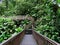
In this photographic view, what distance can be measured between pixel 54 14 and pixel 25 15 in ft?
85.6

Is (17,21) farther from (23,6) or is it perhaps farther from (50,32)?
(50,32)

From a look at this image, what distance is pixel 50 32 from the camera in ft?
51.2

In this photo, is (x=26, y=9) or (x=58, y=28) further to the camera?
(x=26, y=9)

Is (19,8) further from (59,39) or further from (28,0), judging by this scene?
(59,39)

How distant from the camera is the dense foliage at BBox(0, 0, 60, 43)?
15.2 meters

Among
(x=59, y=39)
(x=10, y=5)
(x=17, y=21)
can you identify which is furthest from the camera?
(x=10, y=5)

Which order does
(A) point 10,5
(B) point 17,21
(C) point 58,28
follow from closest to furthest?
(C) point 58,28 → (B) point 17,21 → (A) point 10,5

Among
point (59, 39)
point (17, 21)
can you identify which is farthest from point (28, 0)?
point (59, 39)

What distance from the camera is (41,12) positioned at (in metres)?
29.1

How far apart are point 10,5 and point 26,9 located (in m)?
12.2

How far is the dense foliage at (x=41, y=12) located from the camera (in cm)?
1517

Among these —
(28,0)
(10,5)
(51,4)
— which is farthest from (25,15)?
(51,4)

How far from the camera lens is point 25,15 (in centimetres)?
4178

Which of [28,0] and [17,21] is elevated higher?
[28,0]
